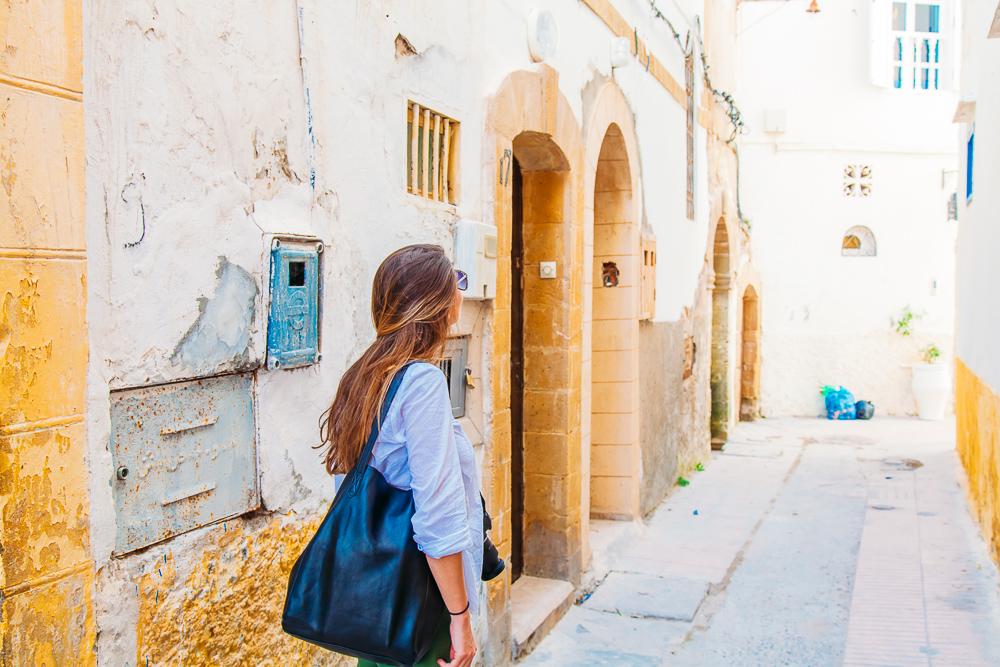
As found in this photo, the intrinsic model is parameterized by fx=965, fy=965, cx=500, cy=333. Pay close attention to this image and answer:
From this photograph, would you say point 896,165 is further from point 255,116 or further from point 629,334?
point 255,116

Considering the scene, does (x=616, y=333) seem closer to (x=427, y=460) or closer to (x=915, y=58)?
(x=427, y=460)

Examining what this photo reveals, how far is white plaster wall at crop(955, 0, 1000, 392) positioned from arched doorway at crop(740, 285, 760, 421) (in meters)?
6.36

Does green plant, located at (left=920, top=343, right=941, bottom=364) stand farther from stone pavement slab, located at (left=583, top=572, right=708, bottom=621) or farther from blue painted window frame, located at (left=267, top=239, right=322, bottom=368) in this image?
blue painted window frame, located at (left=267, top=239, right=322, bottom=368)

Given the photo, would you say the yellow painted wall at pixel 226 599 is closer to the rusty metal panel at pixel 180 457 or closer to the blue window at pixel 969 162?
the rusty metal panel at pixel 180 457

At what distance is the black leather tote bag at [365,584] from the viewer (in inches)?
79.4

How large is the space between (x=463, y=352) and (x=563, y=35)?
7.26 feet

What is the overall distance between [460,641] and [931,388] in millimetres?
14928

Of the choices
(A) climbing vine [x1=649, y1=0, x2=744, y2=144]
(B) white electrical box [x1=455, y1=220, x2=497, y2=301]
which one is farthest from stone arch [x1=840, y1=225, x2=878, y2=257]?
(B) white electrical box [x1=455, y1=220, x2=497, y2=301]

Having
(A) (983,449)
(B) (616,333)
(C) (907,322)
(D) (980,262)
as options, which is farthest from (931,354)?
(B) (616,333)

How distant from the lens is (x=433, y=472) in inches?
80.5

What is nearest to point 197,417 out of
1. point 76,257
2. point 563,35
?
point 76,257

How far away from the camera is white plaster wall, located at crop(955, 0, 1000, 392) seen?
6.20 metres

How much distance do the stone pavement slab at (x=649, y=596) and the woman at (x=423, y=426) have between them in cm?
348

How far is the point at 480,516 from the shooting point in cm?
229
